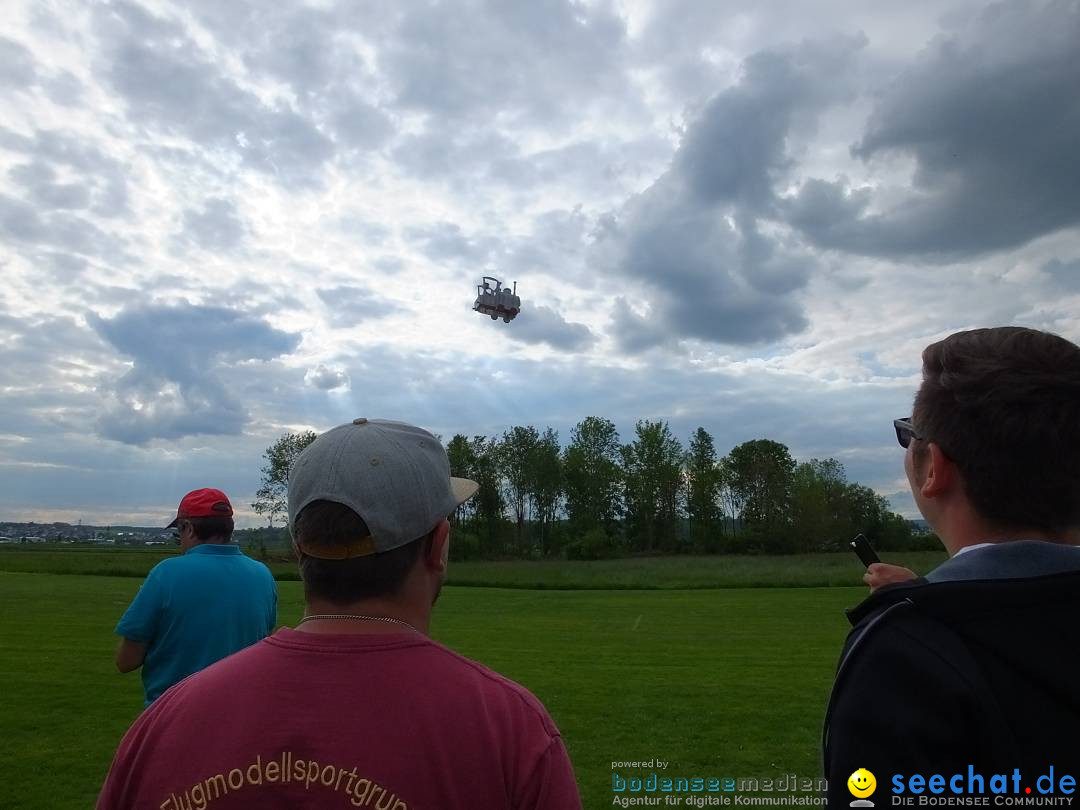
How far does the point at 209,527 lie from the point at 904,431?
4.26m

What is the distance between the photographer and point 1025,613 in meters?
1.64

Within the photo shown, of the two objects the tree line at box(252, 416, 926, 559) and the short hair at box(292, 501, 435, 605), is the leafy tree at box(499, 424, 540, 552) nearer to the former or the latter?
the tree line at box(252, 416, 926, 559)

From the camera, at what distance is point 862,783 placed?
158 cm

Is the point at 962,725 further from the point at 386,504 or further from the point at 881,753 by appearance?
the point at 386,504

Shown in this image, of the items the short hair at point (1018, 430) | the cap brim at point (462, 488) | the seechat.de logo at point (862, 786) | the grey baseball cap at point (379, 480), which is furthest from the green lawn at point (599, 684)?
the short hair at point (1018, 430)

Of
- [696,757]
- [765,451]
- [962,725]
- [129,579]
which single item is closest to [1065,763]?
[962,725]

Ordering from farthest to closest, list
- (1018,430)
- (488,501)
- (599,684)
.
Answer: (488,501) → (599,684) → (1018,430)

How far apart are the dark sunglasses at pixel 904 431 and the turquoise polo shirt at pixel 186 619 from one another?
4.06 m

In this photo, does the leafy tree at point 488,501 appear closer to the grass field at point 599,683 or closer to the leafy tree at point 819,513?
the leafy tree at point 819,513

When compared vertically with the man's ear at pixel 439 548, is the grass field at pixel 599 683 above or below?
below

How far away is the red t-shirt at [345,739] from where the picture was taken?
165 cm

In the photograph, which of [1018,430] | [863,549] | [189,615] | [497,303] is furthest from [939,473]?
[497,303]

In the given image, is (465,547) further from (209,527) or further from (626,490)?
(209,527)

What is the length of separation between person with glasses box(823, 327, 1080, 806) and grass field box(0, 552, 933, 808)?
6.16m
